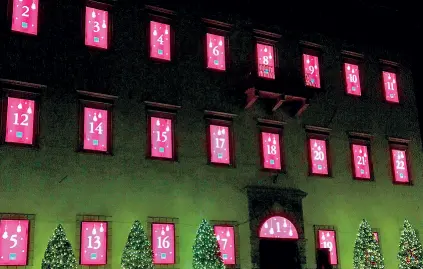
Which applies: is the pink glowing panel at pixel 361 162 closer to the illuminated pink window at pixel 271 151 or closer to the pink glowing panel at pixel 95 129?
the illuminated pink window at pixel 271 151

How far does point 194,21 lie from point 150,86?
3.37 meters

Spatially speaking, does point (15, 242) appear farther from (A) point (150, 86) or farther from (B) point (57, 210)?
(A) point (150, 86)

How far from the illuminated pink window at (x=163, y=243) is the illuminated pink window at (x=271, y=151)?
470 centimetres

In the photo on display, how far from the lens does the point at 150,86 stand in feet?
66.8

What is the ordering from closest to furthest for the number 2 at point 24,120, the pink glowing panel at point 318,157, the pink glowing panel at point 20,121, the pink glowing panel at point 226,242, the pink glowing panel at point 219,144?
the pink glowing panel at point 20,121
the number 2 at point 24,120
the pink glowing panel at point 226,242
the pink glowing panel at point 219,144
the pink glowing panel at point 318,157

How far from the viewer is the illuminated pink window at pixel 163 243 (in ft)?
62.2

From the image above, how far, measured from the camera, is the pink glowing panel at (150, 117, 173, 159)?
19906 millimetres

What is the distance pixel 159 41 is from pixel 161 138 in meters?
3.64

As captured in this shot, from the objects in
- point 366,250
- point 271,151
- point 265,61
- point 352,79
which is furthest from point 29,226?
point 352,79

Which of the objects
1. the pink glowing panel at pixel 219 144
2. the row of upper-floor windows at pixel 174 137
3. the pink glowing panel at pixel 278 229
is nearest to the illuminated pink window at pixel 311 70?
the row of upper-floor windows at pixel 174 137

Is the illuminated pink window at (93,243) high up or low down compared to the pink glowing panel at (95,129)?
down

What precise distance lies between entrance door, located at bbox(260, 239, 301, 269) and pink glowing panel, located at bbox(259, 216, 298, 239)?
218mm

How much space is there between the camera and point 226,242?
20297 millimetres

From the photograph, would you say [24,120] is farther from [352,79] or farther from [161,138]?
[352,79]
